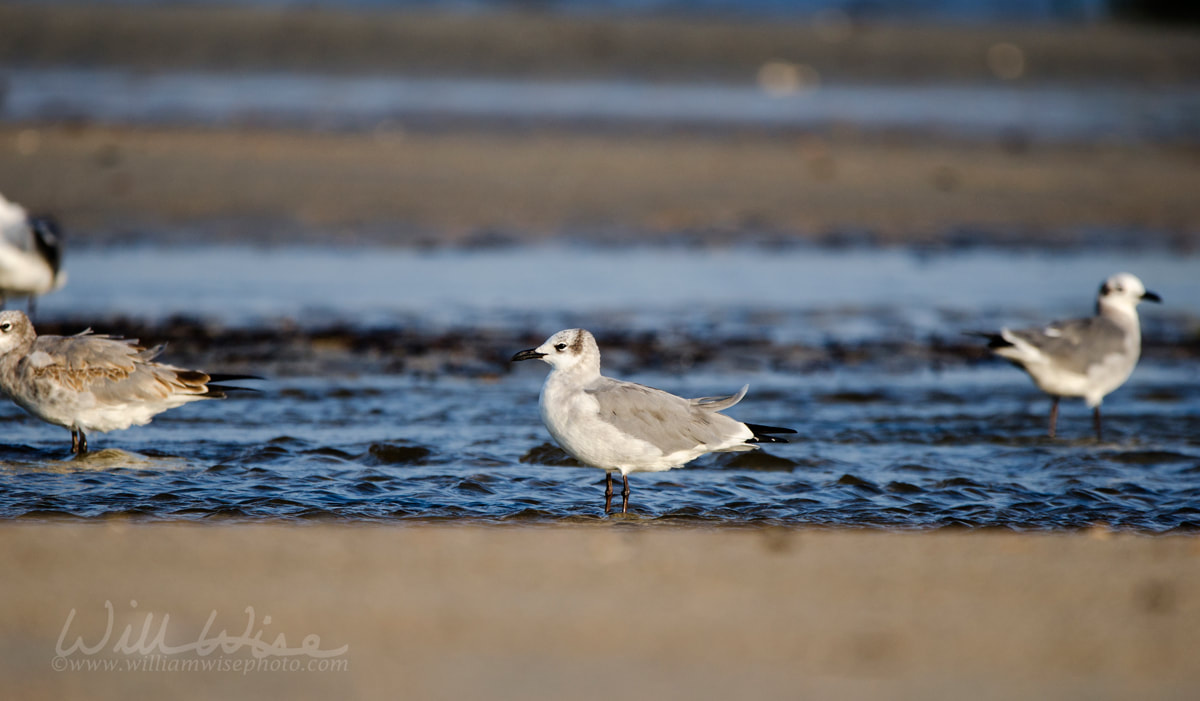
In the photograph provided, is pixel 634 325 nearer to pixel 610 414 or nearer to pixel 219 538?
pixel 610 414

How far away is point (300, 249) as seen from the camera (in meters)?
14.4

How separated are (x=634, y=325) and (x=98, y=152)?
1036cm

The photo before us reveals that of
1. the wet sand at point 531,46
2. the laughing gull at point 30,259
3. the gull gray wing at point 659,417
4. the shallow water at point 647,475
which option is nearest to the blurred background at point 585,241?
the shallow water at point 647,475

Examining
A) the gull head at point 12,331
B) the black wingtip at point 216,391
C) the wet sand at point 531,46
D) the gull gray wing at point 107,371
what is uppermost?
the wet sand at point 531,46

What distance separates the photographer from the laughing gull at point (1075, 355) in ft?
28.8

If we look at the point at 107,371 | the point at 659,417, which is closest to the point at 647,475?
the point at 659,417

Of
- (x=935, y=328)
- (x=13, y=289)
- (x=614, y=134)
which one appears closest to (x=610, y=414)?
(x=935, y=328)

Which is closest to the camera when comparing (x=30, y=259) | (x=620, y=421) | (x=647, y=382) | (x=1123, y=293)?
(x=620, y=421)

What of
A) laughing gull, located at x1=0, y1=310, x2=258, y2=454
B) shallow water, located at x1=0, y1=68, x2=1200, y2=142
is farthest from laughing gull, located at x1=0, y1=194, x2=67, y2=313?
shallow water, located at x1=0, y1=68, x2=1200, y2=142

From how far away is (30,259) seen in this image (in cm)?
1105

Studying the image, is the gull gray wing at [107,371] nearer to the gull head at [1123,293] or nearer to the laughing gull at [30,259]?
the laughing gull at [30,259]

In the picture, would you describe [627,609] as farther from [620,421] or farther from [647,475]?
[647,475]

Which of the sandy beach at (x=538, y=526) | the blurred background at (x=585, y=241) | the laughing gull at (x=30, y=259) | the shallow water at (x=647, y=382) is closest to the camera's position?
the sandy beach at (x=538, y=526)

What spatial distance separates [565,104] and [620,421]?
1980cm
